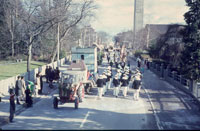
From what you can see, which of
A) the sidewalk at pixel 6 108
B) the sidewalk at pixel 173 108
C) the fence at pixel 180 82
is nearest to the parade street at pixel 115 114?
the sidewalk at pixel 173 108

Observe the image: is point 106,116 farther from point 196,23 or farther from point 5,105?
point 196,23

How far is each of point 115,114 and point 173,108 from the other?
3.78 m

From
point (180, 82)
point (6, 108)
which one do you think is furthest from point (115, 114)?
point (180, 82)

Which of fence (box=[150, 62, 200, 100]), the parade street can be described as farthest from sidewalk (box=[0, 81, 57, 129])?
fence (box=[150, 62, 200, 100])

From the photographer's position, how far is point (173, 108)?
53.6ft

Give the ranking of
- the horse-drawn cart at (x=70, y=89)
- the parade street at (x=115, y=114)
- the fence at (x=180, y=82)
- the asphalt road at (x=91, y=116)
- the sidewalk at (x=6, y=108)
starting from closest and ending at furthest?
the asphalt road at (x=91, y=116) < the parade street at (x=115, y=114) < the sidewalk at (x=6, y=108) < the horse-drawn cart at (x=70, y=89) < the fence at (x=180, y=82)

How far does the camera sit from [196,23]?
2270 cm

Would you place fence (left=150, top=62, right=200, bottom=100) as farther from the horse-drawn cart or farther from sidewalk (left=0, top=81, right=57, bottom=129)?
sidewalk (left=0, top=81, right=57, bottom=129)

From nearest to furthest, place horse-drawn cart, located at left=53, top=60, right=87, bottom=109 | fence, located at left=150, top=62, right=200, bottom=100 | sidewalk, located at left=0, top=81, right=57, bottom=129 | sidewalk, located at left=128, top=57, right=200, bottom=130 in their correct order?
1. sidewalk, located at left=128, top=57, right=200, bottom=130
2. sidewalk, located at left=0, top=81, right=57, bottom=129
3. horse-drawn cart, located at left=53, top=60, right=87, bottom=109
4. fence, located at left=150, top=62, right=200, bottom=100

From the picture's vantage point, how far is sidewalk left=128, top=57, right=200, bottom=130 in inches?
516

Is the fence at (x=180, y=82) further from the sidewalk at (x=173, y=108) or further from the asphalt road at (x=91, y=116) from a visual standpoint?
the asphalt road at (x=91, y=116)

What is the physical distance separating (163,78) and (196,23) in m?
9.04

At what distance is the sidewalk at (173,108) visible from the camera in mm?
13106

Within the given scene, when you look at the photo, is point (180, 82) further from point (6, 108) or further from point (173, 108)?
point (6, 108)
